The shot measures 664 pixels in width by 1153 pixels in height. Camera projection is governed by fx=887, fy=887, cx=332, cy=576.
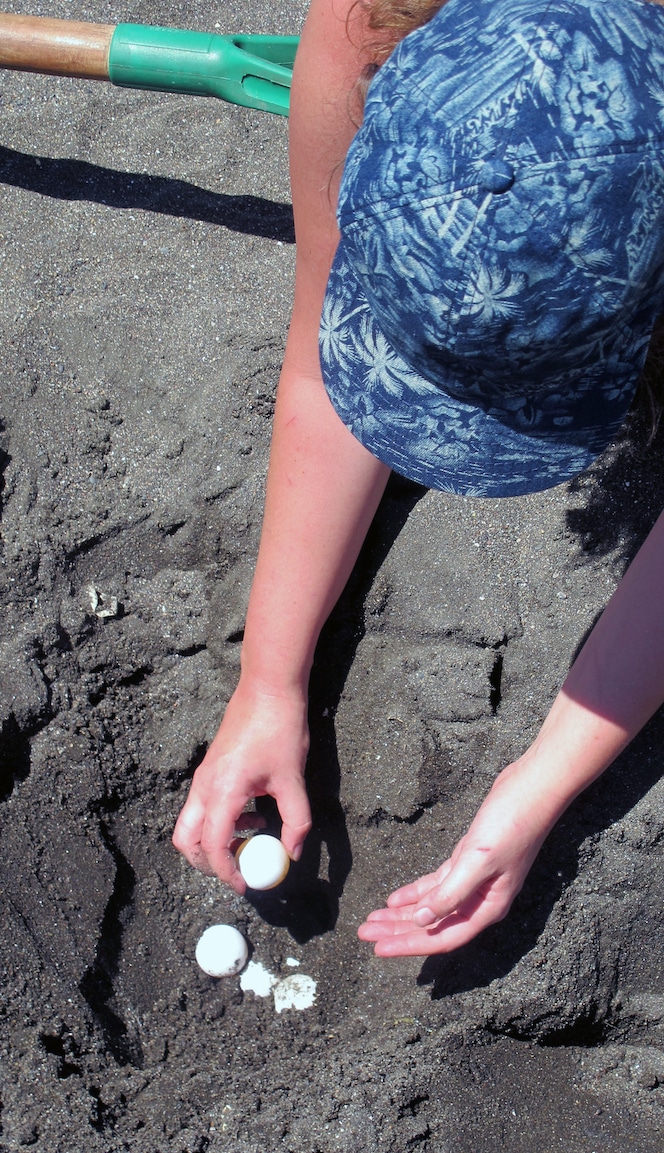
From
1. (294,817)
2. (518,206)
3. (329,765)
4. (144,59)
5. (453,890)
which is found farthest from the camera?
(144,59)

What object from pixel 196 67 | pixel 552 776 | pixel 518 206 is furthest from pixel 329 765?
pixel 196 67

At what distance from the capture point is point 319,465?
124 cm

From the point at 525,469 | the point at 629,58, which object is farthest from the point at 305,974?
the point at 629,58

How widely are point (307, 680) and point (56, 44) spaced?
120 centimetres

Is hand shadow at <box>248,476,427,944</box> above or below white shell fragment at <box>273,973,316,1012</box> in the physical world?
above

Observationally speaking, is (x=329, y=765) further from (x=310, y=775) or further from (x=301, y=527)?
(x=301, y=527)

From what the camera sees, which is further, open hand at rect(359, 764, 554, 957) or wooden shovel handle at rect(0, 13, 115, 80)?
wooden shovel handle at rect(0, 13, 115, 80)

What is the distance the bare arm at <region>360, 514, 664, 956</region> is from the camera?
1149 mm

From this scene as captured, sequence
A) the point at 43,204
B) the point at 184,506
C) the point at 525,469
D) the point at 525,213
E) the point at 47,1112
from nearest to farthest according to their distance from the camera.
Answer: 1. the point at 525,213
2. the point at 525,469
3. the point at 47,1112
4. the point at 184,506
5. the point at 43,204

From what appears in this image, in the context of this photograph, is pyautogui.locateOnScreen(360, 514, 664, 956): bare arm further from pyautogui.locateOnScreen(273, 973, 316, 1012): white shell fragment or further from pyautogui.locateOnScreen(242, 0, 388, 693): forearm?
pyautogui.locateOnScreen(242, 0, 388, 693): forearm

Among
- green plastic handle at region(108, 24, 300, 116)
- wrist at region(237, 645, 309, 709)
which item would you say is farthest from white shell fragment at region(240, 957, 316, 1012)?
green plastic handle at region(108, 24, 300, 116)

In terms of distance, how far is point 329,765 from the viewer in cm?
137

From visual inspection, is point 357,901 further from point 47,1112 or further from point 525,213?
point 525,213

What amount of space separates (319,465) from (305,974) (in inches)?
29.4
